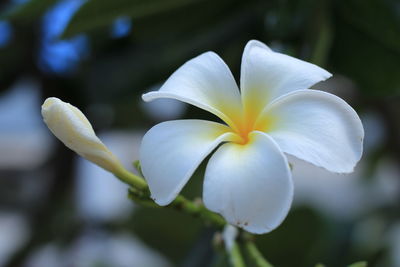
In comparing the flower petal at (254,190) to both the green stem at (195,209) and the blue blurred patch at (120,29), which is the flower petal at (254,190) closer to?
the green stem at (195,209)

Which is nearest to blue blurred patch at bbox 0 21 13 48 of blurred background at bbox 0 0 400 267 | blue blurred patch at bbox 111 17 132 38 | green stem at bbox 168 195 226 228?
blurred background at bbox 0 0 400 267

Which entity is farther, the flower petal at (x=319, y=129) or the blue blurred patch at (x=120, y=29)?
the blue blurred patch at (x=120, y=29)

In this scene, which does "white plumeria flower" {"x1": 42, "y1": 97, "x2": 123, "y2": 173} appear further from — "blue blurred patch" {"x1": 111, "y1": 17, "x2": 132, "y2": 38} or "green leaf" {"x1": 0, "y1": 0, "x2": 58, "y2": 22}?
"blue blurred patch" {"x1": 111, "y1": 17, "x2": 132, "y2": 38}

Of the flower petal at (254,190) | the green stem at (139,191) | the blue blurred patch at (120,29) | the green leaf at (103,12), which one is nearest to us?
the flower petal at (254,190)

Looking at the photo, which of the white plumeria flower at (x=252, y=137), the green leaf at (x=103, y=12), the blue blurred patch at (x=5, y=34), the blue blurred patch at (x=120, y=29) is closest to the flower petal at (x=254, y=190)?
the white plumeria flower at (x=252, y=137)

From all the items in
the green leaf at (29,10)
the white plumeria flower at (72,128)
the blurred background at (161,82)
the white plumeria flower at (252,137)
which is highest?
the white plumeria flower at (252,137)

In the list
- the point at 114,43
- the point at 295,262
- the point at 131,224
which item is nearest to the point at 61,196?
the point at 131,224

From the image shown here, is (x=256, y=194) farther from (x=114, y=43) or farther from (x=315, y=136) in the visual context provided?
(x=114, y=43)
